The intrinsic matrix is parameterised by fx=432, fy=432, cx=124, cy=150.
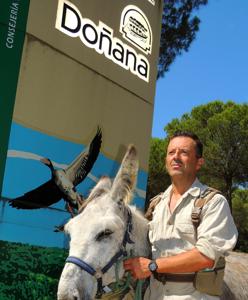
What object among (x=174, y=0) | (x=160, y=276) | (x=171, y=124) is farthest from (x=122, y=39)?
(x=171, y=124)

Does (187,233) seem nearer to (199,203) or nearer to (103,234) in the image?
(199,203)

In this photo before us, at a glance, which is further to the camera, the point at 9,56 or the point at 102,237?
the point at 9,56

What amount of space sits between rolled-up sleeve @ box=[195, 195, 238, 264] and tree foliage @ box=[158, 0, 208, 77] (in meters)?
12.0

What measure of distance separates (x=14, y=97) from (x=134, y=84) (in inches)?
97.7

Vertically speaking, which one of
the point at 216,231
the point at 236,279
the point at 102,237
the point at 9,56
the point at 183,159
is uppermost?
the point at 9,56

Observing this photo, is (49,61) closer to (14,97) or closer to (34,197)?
(14,97)

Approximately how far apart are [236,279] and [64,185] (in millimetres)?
2469

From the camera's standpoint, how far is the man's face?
352cm

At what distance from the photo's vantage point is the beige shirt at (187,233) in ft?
10.3

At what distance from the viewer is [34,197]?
5348 mm

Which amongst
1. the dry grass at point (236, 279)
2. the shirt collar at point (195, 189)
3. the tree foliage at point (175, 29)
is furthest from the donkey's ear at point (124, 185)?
the tree foliage at point (175, 29)

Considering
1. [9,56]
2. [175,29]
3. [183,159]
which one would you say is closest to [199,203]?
[183,159]

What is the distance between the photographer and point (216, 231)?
314 centimetres

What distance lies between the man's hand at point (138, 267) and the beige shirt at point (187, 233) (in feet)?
0.78
